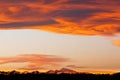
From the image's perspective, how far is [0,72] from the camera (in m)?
130
